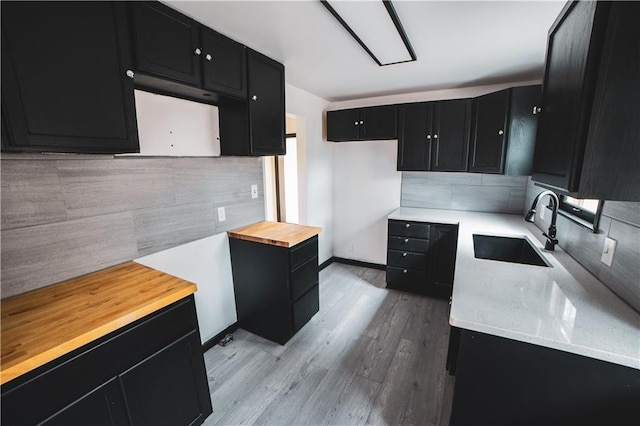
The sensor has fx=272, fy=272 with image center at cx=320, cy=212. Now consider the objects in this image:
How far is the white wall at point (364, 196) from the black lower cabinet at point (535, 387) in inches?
99.8

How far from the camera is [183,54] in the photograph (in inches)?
59.9

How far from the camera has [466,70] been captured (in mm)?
2447

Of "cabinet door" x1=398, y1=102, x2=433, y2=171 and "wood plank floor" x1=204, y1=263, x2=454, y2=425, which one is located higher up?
"cabinet door" x1=398, y1=102, x2=433, y2=171

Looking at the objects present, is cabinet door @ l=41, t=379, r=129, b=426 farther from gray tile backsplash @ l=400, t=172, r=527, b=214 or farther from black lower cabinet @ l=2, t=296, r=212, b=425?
gray tile backsplash @ l=400, t=172, r=527, b=214

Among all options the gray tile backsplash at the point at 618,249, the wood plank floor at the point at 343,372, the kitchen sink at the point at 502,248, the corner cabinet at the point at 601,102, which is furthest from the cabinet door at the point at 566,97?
the wood plank floor at the point at 343,372

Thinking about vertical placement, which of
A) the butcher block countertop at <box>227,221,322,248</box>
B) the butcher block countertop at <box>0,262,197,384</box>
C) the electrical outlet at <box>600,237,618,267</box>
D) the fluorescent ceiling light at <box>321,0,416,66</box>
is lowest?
the butcher block countertop at <box>0,262,197,384</box>

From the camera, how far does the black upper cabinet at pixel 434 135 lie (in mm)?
2816

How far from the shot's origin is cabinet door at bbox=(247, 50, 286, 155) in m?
2.01

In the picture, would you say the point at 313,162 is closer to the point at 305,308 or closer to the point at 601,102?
the point at 305,308

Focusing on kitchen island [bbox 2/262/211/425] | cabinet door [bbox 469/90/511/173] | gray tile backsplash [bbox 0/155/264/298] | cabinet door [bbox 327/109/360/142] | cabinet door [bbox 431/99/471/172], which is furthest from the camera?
cabinet door [bbox 327/109/360/142]

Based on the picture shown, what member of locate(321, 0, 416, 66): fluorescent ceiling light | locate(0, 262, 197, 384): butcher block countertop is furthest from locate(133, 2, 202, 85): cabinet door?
locate(0, 262, 197, 384): butcher block countertop

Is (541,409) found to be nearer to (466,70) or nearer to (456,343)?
(456,343)

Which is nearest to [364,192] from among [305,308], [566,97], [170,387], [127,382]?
[305,308]

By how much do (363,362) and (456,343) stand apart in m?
0.69
